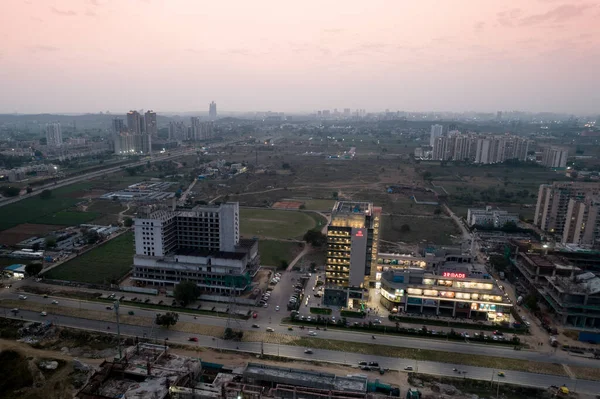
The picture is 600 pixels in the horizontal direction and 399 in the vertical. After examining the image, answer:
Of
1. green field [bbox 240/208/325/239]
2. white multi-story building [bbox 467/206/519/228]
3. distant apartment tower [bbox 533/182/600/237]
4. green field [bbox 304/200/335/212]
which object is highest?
distant apartment tower [bbox 533/182/600/237]

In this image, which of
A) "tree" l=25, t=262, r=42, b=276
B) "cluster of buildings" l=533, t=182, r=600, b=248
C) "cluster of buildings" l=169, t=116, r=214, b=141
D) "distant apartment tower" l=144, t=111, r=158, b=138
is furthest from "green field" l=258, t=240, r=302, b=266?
"cluster of buildings" l=169, t=116, r=214, b=141

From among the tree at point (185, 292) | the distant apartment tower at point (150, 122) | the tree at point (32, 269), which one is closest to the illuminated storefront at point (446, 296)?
the tree at point (185, 292)

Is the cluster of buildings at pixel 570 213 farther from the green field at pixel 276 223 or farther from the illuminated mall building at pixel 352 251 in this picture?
the green field at pixel 276 223

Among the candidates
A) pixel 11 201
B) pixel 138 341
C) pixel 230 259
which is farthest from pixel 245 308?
pixel 11 201

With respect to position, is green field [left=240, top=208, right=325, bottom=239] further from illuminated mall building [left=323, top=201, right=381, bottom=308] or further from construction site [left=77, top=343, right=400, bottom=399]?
construction site [left=77, top=343, right=400, bottom=399]

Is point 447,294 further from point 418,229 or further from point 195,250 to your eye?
point 195,250

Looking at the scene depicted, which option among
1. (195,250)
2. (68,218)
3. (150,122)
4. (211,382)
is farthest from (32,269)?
(150,122)
